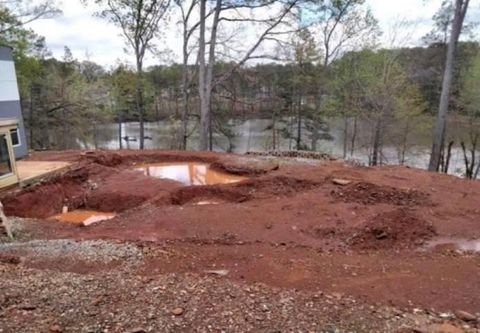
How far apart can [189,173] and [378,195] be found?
5742 mm

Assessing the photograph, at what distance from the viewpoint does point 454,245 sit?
19.1 ft

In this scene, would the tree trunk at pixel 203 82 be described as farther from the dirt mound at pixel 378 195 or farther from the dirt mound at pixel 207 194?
the dirt mound at pixel 378 195

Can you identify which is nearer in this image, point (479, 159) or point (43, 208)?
point (43, 208)

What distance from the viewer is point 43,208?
27.7 ft

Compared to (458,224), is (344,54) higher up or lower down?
higher up

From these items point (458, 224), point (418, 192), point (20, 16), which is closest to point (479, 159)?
point (418, 192)

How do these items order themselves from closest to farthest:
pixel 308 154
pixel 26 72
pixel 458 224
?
pixel 458 224 → pixel 308 154 → pixel 26 72

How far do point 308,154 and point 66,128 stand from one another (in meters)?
16.6

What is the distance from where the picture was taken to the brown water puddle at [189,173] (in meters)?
10.6

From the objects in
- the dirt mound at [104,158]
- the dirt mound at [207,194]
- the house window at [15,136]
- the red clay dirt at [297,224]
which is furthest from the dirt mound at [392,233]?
the house window at [15,136]

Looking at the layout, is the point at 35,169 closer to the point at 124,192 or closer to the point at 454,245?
the point at 124,192

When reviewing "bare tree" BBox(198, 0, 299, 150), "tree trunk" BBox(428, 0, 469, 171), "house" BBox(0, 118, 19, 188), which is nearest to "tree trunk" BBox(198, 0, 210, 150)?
"bare tree" BBox(198, 0, 299, 150)

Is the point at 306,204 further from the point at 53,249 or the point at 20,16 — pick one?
the point at 20,16

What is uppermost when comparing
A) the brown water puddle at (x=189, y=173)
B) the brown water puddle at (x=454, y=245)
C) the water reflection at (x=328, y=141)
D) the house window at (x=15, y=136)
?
the house window at (x=15, y=136)
